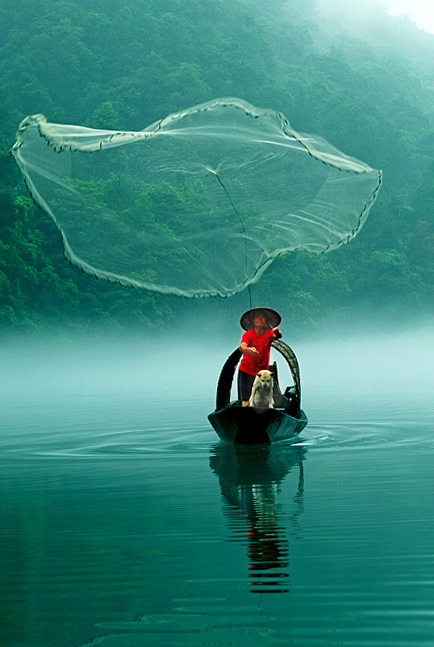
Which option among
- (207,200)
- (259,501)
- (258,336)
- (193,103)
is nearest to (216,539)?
(259,501)

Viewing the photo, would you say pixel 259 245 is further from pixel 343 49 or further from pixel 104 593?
pixel 343 49

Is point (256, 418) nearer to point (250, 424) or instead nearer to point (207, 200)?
point (250, 424)

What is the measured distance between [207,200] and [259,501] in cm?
440

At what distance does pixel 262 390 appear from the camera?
1092 cm

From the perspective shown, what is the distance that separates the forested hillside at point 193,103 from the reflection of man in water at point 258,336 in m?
29.6

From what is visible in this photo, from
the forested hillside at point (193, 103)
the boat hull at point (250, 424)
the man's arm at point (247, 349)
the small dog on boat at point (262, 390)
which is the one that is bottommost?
the boat hull at point (250, 424)

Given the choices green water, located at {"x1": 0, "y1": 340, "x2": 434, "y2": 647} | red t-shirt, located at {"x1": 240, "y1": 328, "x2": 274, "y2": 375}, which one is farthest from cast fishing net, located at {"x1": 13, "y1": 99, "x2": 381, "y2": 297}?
green water, located at {"x1": 0, "y1": 340, "x2": 434, "y2": 647}

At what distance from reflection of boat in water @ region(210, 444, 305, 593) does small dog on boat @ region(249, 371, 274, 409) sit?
70 centimetres

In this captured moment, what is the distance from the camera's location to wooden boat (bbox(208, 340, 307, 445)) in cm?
1082

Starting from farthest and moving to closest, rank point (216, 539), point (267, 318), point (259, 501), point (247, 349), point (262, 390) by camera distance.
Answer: point (267, 318) < point (262, 390) < point (247, 349) < point (259, 501) < point (216, 539)

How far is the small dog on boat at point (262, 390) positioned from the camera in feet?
35.6

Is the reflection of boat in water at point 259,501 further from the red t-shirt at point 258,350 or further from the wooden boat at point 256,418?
the red t-shirt at point 258,350

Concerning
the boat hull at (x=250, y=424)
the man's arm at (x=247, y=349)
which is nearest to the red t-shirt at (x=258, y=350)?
the man's arm at (x=247, y=349)

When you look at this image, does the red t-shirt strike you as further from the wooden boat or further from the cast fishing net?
the cast fishing net
